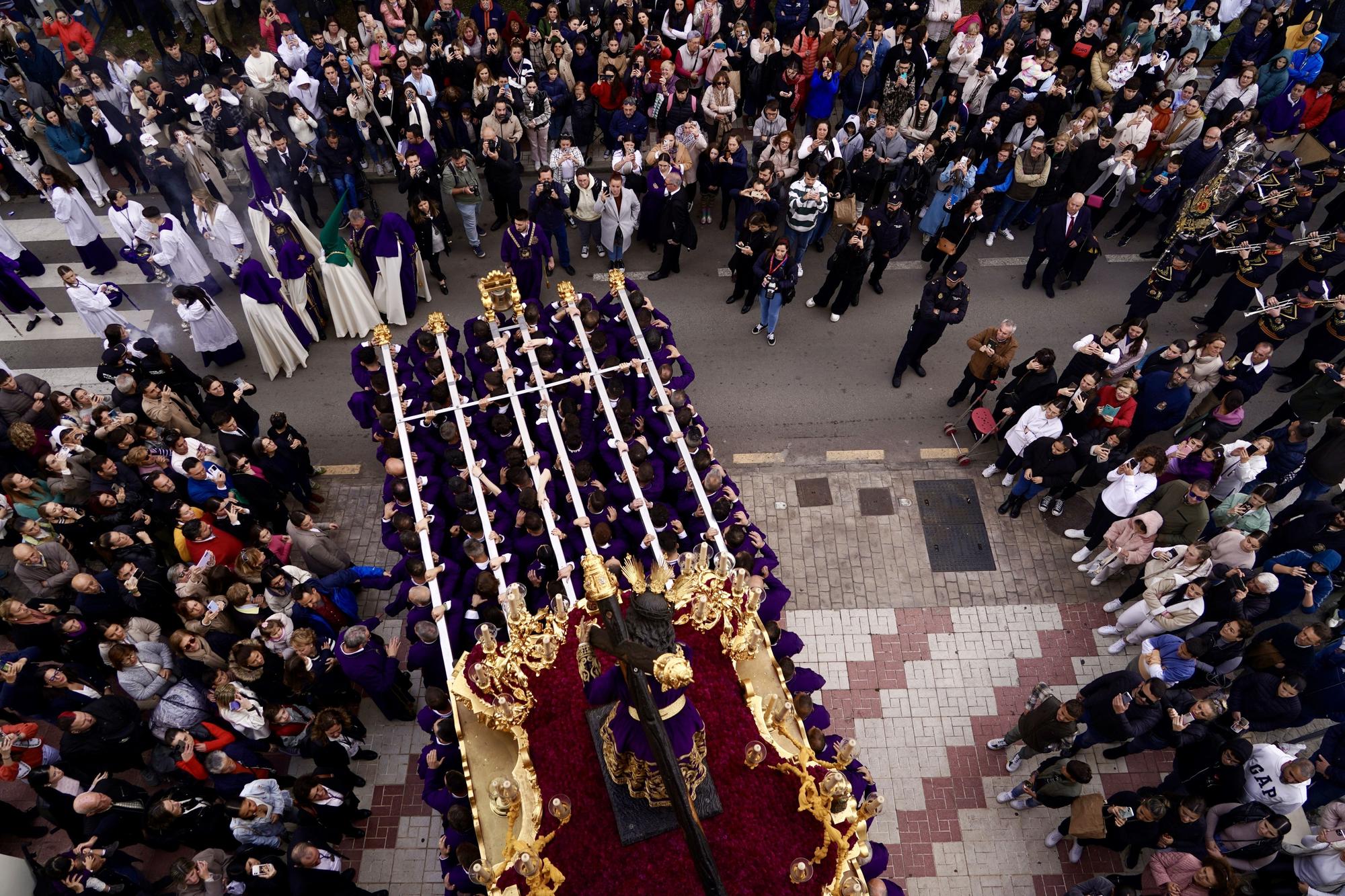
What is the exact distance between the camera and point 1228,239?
11.5 meters

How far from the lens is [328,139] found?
488 inches

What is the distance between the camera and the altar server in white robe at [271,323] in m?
10.4

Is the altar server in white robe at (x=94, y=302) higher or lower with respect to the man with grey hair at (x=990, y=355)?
higher

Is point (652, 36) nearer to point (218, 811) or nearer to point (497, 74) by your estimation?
point (497, 74)

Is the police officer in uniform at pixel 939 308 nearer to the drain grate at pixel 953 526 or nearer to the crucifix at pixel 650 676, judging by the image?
the drain grate at pixel 953 526

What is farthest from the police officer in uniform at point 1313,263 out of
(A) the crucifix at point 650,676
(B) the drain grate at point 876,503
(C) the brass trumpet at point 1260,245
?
(A) the crucifix at point 650,676

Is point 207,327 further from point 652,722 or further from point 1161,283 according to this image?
point 1161,283

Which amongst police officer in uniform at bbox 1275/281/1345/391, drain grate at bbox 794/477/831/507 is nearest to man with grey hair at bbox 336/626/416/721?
drain grate at bbox 794/477/831/507

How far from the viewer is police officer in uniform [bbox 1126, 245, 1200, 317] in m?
10.6

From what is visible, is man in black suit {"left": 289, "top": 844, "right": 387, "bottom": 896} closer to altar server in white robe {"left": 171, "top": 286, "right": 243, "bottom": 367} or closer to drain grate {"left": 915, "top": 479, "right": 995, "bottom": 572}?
drain grate {"left": 915, "top": 479, "right": 995, "bottom": 572}

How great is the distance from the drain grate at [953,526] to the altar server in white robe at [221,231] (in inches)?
410

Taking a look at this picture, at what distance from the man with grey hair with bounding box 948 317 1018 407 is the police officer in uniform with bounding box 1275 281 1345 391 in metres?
3.83

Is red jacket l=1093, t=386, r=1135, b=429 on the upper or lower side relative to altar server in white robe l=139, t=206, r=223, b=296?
lower

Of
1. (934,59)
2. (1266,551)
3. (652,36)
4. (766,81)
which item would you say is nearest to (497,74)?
(652,36)
